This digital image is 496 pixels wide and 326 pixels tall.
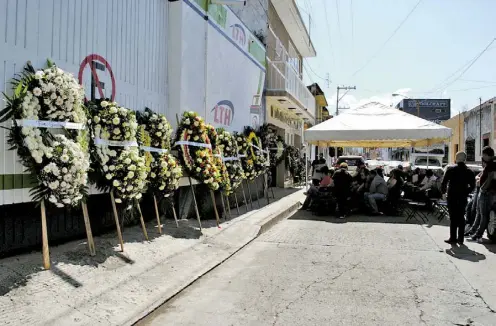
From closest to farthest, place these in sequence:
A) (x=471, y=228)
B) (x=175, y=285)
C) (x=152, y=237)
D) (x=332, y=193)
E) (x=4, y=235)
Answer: (x=4, y=235), (x=175, y=285), (x=152, y=237), (x=471, y=228), (x=332, y=193)

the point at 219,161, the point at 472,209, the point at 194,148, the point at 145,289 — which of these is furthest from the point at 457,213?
the point at 145,289

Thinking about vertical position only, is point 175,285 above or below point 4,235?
below

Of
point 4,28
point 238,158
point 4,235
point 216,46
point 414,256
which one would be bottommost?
point 414,256

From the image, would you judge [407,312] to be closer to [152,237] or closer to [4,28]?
[152,237]

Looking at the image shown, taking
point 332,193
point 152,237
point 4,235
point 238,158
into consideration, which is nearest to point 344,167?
point 332,193

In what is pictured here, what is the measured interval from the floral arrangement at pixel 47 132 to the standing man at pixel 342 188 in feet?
28.4

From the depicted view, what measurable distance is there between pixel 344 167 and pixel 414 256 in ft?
18.7

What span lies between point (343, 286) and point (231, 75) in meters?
8.73

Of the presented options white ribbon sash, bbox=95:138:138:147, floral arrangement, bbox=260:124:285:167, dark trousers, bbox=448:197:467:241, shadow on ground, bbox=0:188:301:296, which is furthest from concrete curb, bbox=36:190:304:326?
floral arrangement, bbox=260:124:285:167

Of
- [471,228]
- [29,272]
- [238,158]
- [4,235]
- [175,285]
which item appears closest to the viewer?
[29,272]

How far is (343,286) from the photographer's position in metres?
5.93

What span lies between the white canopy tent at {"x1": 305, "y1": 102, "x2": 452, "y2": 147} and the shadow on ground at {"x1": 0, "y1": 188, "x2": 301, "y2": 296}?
20.4 feet

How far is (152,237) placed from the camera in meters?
7.68

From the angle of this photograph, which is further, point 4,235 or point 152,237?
point 152,237
